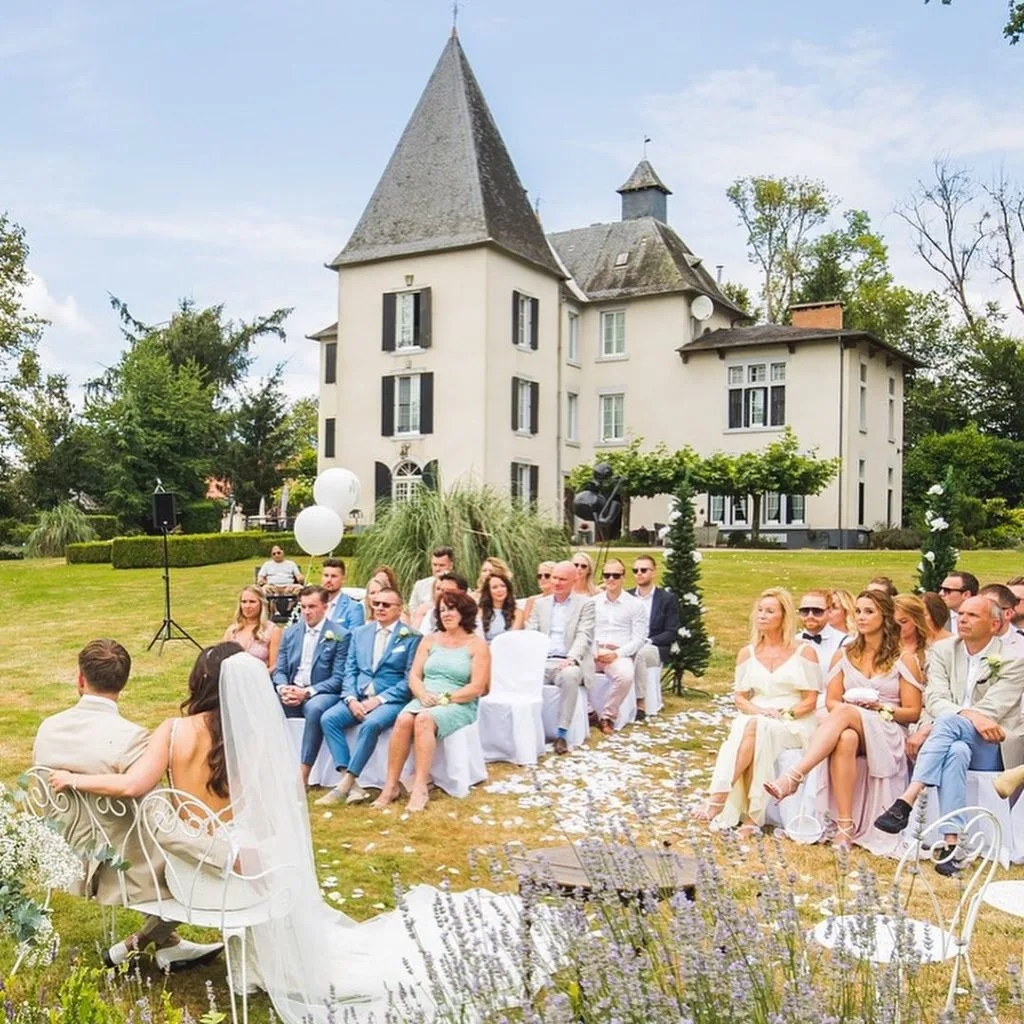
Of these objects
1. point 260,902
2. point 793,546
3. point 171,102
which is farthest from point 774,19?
point 793,546

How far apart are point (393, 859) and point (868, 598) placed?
Answer: 10.5ft

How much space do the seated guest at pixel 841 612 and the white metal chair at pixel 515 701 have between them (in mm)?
2152

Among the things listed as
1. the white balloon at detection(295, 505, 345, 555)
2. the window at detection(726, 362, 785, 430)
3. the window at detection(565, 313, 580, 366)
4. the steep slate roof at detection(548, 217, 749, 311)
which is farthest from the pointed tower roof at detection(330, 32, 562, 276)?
the white balloon at detection(295, 505, 345, 555)

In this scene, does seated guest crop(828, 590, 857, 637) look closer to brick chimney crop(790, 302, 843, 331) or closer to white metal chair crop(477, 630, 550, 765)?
Answer: white metal chair crop(477, 630, 550, 765)

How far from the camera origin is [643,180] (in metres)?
38.6

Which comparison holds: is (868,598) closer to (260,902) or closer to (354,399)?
(260,902)

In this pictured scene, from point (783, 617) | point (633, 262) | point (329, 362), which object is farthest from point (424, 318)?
point (783, 617)

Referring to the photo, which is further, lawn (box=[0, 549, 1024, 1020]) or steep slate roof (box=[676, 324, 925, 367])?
steep slate roof (box=[676, 324, 925, 367])

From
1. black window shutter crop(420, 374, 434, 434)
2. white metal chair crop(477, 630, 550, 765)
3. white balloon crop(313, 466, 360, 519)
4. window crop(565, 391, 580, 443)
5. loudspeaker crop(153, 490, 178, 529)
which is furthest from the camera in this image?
window crop(565, 391, 580, 443)

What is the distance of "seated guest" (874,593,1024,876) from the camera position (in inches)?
226

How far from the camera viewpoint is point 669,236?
3772 centimetres

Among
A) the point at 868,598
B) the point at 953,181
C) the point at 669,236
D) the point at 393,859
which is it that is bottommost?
the point at 393,859

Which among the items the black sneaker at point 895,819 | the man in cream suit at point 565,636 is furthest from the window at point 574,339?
the black sneaker at point 895,819

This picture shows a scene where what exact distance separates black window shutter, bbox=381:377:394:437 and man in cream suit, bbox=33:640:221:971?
2729 centimetres
